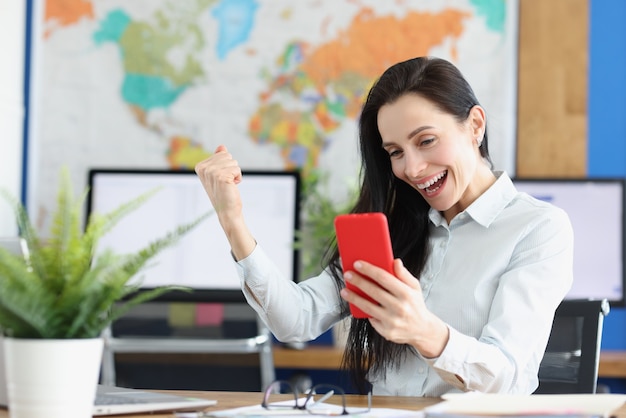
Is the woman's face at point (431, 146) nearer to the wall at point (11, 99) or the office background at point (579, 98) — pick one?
the office background at point (579, 98)

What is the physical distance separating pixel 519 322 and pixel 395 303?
0.35 metres

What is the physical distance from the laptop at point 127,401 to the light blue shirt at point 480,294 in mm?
383

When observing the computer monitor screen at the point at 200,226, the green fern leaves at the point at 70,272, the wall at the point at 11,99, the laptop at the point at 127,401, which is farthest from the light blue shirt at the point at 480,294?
the wall at the point at 11,99

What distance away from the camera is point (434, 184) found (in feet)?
5.70

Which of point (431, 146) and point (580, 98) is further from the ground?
point (580, 98)

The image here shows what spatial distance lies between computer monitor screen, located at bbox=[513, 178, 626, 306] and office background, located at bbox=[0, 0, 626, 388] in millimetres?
181

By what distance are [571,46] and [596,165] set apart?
0.45 metres

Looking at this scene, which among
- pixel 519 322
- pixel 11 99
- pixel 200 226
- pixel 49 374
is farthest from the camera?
pixel 11 99

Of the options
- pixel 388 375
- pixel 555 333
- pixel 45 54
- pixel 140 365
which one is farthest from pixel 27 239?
pixel 45 54

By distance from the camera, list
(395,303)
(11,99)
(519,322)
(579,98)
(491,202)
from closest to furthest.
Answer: (395,303) < (519,322) < (491,202) < (579,98) < (11,99)

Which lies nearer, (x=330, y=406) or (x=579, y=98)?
(x=330, y=406)

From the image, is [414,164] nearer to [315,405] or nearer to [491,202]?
[491,202]

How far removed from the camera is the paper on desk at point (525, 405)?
1075 millimetres

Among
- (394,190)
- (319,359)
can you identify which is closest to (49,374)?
(394,190)
